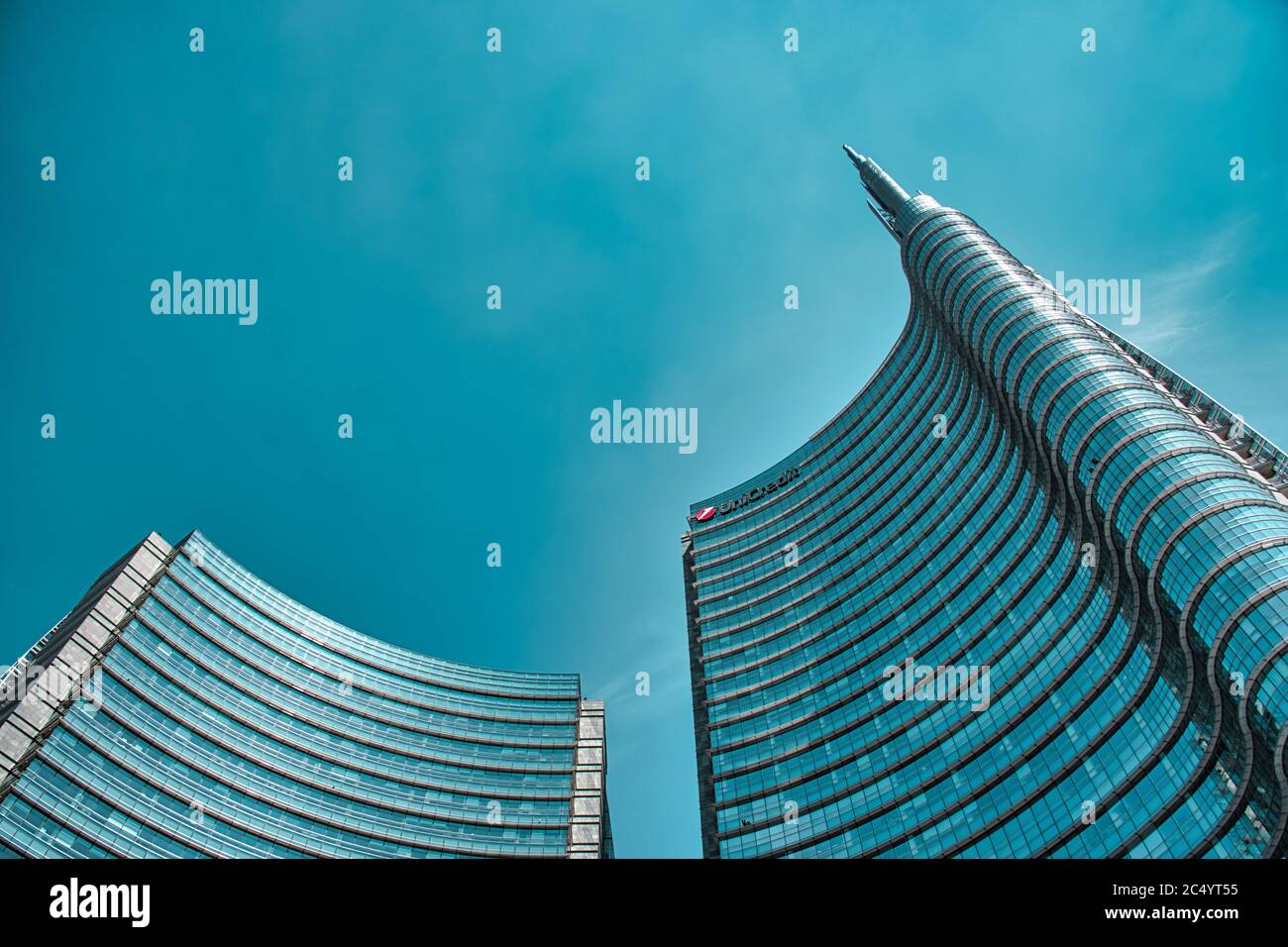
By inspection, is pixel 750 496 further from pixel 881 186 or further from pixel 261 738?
pixel 261 738

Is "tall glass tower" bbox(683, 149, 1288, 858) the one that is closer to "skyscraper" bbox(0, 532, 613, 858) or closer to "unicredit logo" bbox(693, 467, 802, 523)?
"unicredit logo" bbox(693, 467, 802, 523)

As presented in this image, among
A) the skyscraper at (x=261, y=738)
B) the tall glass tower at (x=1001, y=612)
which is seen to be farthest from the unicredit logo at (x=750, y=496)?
the skyscraper at (x=261, y=738)

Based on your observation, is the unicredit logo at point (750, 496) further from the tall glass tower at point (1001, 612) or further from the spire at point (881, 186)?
the spire at point (881, 186)

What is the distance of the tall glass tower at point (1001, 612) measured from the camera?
55250mm

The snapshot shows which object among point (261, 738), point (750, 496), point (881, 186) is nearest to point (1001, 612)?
point (750, 496)

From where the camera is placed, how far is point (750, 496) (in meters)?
136

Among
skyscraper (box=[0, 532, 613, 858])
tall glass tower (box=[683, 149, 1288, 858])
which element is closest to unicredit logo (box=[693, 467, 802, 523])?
tall glass tower (box=[683, 149, 1288, 858])

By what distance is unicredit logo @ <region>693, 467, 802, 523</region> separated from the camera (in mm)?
133625

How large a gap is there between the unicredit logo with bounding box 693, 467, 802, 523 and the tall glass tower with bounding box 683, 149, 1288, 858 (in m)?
3.80

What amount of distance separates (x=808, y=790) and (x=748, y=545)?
45.8m

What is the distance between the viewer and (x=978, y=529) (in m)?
93.4

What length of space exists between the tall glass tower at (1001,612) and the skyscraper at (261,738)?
2088cm

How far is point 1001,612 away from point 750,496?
56.3 meters
